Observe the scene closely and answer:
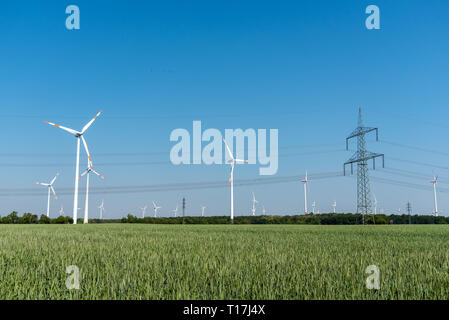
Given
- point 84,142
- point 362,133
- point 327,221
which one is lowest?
point 327,221

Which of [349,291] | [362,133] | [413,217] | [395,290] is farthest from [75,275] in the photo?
[413,217]

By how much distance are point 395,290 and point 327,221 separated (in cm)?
7696

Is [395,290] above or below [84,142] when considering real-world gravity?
below

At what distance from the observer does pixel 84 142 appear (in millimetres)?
51188

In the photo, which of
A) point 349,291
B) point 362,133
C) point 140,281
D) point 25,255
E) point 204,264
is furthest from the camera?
point 362,133

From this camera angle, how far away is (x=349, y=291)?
3.98 meters

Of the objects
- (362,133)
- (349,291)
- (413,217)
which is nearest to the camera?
(349,291)

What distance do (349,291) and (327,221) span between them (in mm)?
77249
